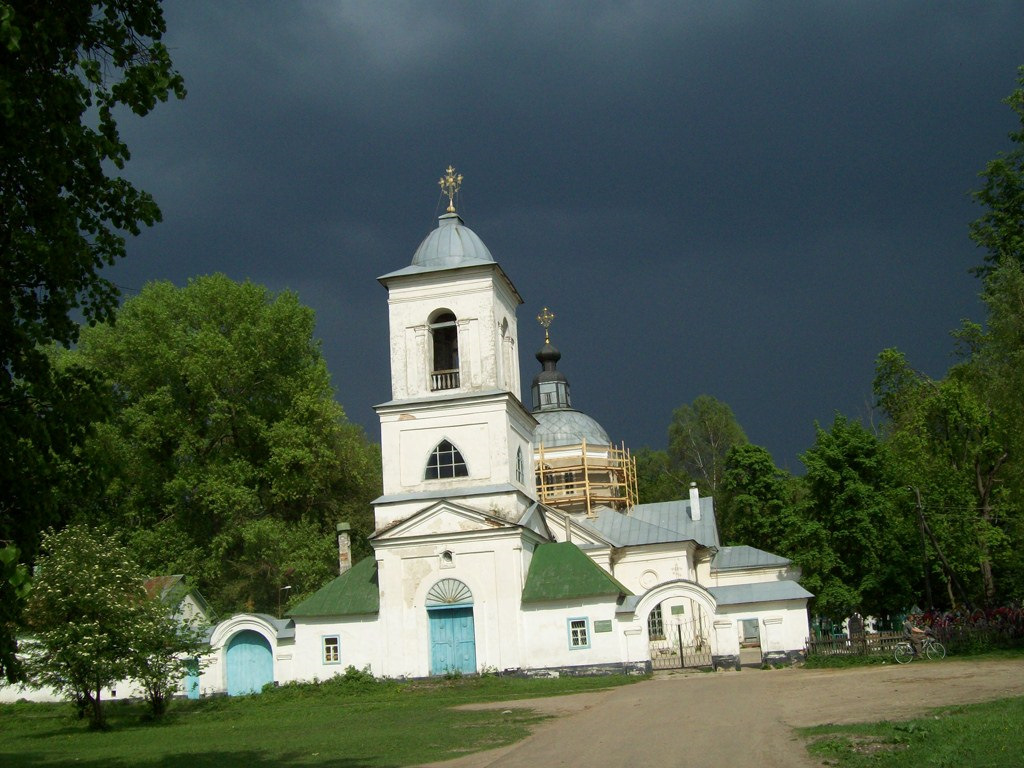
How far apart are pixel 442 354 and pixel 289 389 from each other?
816cm

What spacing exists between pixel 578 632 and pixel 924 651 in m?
8.81

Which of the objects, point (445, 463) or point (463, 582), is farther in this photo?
point (445, 463)

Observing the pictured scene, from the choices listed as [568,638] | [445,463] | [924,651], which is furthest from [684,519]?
[924,651]

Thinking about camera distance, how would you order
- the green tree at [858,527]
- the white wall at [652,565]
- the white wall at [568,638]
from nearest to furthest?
the white wall at [568,638]
the green tree at [858,527]
the white wall at [652,565]

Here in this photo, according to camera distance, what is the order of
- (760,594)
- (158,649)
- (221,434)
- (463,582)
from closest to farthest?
(158,649)
(760,594)
(463,582)
(221,434)

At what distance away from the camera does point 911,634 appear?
1025 inches

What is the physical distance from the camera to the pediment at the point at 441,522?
29.5m

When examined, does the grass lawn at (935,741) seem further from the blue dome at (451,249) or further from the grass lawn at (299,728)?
the blue dome at (451,249)

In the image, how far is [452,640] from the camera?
1156 inches

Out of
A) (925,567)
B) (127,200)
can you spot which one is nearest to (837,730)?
(127,200)

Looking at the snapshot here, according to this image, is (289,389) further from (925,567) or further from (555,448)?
(925,567)

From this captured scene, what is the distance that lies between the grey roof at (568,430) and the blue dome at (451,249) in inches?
506

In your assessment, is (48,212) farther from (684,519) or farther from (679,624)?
(684,519)

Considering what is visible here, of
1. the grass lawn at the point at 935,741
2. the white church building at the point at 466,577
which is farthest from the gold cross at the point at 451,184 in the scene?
the grass lawn at the point at 935,741
